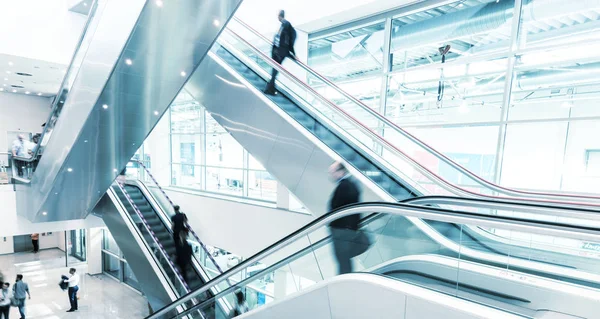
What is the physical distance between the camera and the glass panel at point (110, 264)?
46.4ft

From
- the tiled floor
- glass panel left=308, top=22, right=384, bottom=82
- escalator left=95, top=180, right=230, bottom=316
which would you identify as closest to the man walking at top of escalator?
glass panel left=308, top=22, right=384, bottom=82

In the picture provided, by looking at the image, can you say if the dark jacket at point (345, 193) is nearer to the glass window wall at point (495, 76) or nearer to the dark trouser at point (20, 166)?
the glass window wall at point (495, 76)

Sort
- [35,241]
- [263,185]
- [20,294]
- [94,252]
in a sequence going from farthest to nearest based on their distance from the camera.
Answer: [35,241]
[263,185]
[94,252]
[20,294]

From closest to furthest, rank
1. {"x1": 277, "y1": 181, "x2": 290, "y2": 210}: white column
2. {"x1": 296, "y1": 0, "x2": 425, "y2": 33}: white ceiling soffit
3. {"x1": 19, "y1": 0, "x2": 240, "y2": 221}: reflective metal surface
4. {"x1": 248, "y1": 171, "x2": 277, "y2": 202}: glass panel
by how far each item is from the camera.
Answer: {"x1": 19, "y1": 0, "x2": 240, "y2": 221}: reflective metal surface
{"x1": 296, "y1": 0, "x2": 425, "y2": 33}: white ceiling soffit
{"x1": 277, "y1": 181, "x2": 290, "y2": 210}: white column
{"x1": 248, "y1": 171, "x2": 277, "y2": 202}: glass panel

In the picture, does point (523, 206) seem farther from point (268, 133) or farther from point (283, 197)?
point (283, 197)

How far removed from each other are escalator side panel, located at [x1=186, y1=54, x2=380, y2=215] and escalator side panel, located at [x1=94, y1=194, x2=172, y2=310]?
13.0 feet

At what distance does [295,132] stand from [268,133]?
0.51 m

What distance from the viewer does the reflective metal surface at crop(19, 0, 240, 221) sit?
3.54m

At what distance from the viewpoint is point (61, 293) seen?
452 inches

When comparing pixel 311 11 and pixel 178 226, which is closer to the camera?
pixel 311 11

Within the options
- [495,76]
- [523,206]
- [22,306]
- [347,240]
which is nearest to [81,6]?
[22,306]

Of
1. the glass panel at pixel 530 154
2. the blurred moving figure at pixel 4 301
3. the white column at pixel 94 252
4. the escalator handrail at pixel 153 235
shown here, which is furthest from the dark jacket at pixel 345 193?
the white column at pixel 94 252

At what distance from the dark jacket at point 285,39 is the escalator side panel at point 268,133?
54.8 inches

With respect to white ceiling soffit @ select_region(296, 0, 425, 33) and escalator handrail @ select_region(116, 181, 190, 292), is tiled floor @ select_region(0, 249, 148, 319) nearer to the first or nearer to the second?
escalator handrail @ select_region(116, 181, 190, 292)
